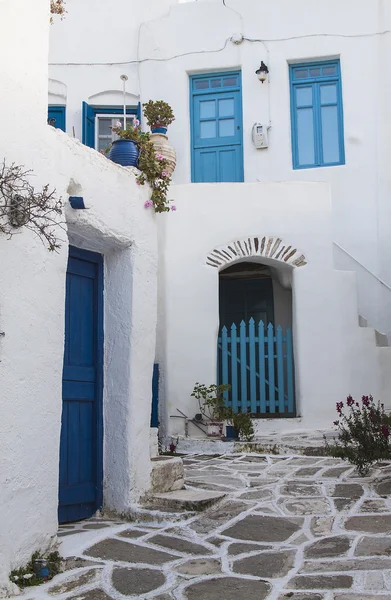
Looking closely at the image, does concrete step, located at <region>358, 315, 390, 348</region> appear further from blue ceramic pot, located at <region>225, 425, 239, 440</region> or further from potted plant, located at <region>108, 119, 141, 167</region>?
potted plant, located at <region>108, 119, 141, 167</region>

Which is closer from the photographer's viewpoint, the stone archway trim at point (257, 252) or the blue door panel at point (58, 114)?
the stone archway trim at point (257, 252)

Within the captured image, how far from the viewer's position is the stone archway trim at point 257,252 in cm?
898

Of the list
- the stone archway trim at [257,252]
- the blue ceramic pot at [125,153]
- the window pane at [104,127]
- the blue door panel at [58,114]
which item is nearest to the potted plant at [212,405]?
the stone archway trim at [257,252]

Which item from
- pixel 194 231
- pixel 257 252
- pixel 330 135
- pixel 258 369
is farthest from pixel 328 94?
pixel 258 369

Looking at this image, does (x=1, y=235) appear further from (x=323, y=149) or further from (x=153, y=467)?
(x=323, y=149)

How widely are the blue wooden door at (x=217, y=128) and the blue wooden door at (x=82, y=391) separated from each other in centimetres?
579

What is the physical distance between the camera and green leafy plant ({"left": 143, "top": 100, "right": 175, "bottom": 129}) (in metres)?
8.95

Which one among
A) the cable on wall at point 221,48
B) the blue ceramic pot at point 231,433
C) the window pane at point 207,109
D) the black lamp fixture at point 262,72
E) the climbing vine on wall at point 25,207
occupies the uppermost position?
the cable on wall at point 221,48

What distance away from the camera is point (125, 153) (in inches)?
212

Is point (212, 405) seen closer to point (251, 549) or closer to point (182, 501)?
point (182, 501)

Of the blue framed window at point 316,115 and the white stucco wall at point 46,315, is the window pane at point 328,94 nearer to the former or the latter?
the blue framed window at point 316,115

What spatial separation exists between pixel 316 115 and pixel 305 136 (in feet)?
1.22

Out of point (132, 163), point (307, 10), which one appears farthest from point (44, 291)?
point (307, 10)

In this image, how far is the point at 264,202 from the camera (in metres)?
9.14
